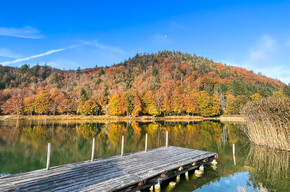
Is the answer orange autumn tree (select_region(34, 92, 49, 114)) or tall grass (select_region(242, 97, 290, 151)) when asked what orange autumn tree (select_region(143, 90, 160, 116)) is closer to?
orange autumn tree (select_region(34, 92, 49, 114))

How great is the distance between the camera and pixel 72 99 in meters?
80.0

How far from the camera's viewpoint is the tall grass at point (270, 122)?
54.7ft

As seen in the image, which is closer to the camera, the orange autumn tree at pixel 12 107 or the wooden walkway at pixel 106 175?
the wooden walkway at pixel 106 175

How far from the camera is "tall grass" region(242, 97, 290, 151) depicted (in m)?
16.7

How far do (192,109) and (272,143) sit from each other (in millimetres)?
54809

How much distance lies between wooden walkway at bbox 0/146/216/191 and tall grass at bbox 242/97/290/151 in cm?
1038

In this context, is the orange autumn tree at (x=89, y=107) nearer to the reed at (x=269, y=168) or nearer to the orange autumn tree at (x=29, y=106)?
the orange autumn tree at (x=29, y=106)

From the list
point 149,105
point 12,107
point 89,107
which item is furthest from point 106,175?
point 12,107

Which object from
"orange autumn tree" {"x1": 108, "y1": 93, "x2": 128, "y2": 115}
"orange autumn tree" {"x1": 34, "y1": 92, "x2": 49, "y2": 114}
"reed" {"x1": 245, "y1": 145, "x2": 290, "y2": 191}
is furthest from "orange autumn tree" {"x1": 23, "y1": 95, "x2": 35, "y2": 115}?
"reed" {"x1": 245, "y1": 145, "x2": 290, "y2": 191}

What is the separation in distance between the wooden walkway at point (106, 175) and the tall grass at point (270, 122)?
1038 cm

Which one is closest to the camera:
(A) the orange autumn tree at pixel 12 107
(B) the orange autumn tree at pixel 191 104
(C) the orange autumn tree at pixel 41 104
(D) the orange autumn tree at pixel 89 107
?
(D) the orange autumn tree at pixel 89 107

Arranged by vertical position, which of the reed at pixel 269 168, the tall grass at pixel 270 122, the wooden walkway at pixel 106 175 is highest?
the tall grass at pixel 270 122

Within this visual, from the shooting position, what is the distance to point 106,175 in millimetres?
8469

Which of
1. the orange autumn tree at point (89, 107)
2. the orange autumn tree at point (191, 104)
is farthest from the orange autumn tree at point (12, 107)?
the orange autumn tree at point (191, 104)
